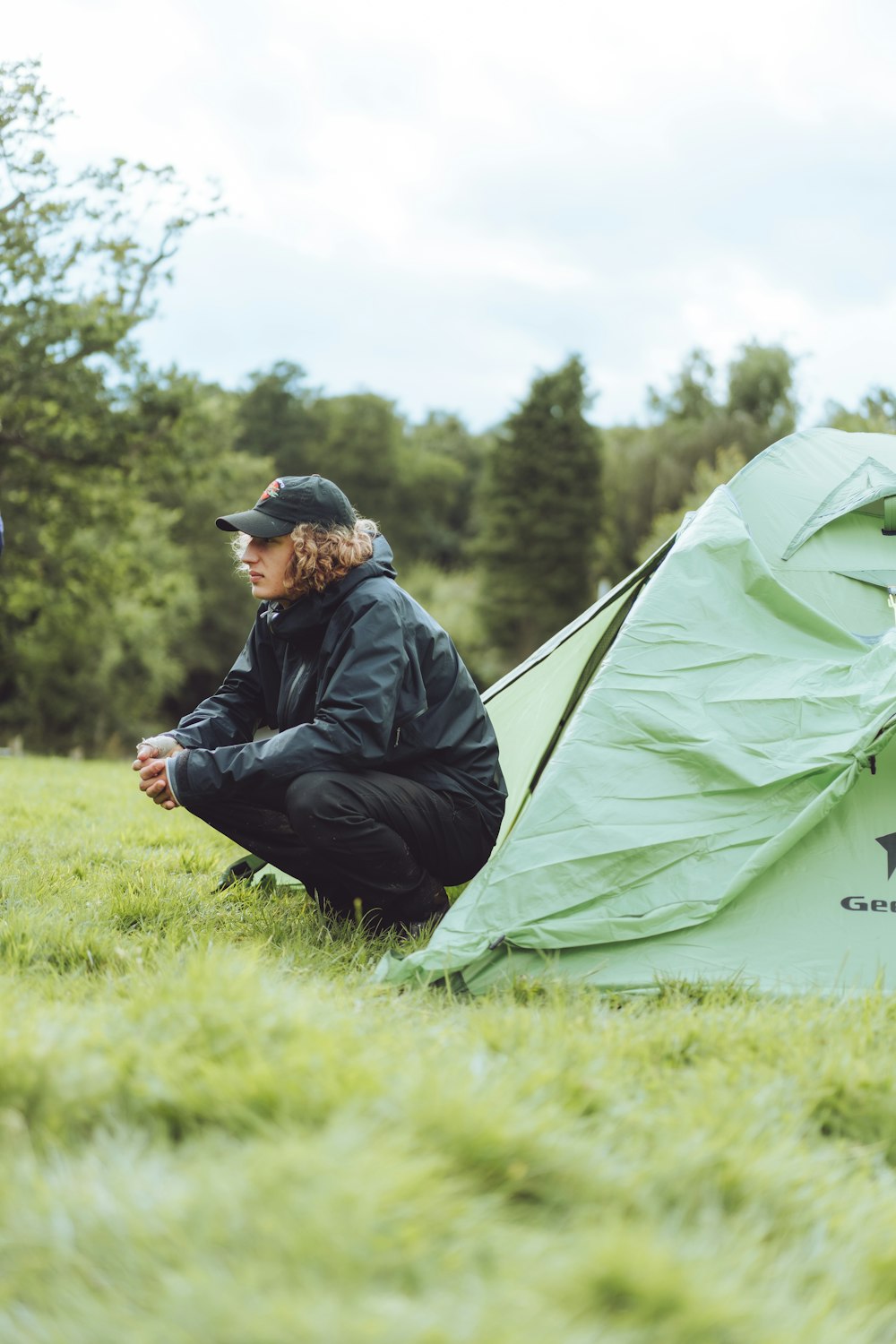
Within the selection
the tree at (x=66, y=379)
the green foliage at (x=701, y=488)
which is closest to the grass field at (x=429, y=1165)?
the tree at (x=66, y=379)

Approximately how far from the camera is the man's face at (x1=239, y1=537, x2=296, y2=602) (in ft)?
12.6

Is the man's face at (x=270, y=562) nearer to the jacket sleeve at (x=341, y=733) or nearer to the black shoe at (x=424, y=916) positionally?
the jacket sleeve at (x=341, y=733)

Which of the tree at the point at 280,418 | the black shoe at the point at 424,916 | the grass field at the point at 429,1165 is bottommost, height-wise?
the black shoe at the point at 424,916

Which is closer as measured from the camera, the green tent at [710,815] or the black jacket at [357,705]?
the green tent at [710,815]

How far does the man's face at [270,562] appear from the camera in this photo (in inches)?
151

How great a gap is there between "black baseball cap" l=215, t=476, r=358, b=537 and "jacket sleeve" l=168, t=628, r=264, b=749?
1.65 feet

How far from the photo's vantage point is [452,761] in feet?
12.7

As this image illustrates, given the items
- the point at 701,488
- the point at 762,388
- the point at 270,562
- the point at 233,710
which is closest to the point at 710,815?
the point at 270,562

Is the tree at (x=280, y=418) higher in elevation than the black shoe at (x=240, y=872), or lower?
higher

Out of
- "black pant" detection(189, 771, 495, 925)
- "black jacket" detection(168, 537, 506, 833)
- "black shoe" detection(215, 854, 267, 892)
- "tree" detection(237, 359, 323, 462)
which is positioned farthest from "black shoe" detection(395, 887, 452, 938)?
"tree" detection(237, 359, 323, 462)

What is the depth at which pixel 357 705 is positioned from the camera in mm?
3607

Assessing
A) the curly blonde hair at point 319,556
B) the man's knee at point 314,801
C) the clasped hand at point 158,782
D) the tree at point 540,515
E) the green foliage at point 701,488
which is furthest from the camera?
the tree at point 540,515

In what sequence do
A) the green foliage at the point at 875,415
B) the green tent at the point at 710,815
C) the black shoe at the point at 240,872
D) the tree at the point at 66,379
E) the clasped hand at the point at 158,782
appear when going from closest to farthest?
the green tent at the point at 710,815 < the clasped hand at the point at 158,782 < the black shoe at the point at 240,872 < the tree at the point at 66,379 < the green foliage at the point at 875,415

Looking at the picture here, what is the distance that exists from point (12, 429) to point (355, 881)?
1321 cm
